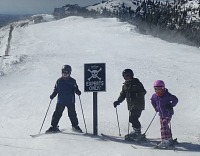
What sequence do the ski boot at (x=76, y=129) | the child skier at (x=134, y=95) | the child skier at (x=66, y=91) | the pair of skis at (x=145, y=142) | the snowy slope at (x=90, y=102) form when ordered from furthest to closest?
the ski boot at (x=76, y=129) → the child skier at (x=66, y=91) → the child skier at (x=134, y=95) → the snowy slope at (x=90, y=102) → the pair of skis at (x=145, y=142)

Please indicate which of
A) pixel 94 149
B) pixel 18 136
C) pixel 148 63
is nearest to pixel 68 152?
pixel 94 149

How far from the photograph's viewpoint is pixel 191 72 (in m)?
18.2

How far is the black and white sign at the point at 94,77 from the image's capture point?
27.2ft

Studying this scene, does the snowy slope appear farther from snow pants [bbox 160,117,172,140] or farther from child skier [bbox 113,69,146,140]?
child skier [bbox 113,69,146,140]

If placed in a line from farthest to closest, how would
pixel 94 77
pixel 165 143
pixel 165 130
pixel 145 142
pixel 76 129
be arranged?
1. pixel 76 129
2. pixel 94 77
3. pixel 145 142
4. pixel 165 130
5. pixel 165 143

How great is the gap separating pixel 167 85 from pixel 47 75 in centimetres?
576

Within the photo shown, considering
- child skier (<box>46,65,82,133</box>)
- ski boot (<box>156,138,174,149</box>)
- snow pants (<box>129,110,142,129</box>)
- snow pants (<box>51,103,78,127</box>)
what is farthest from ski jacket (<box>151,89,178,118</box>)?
snow pants (<box>51,103,78,127</box>)

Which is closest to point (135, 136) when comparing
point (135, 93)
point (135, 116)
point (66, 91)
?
point (135, 116)

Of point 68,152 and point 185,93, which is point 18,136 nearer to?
point 68,152

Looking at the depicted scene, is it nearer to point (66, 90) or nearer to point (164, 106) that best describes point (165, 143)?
point (164, 106)

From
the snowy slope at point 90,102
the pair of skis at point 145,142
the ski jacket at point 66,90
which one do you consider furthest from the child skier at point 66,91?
the pair of skis at point 145,142

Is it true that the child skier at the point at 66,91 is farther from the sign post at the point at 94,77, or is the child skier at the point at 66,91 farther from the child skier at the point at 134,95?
the child skier at the point at 134,95

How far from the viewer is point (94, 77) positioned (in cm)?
831

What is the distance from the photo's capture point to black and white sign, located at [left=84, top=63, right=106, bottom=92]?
829cm
